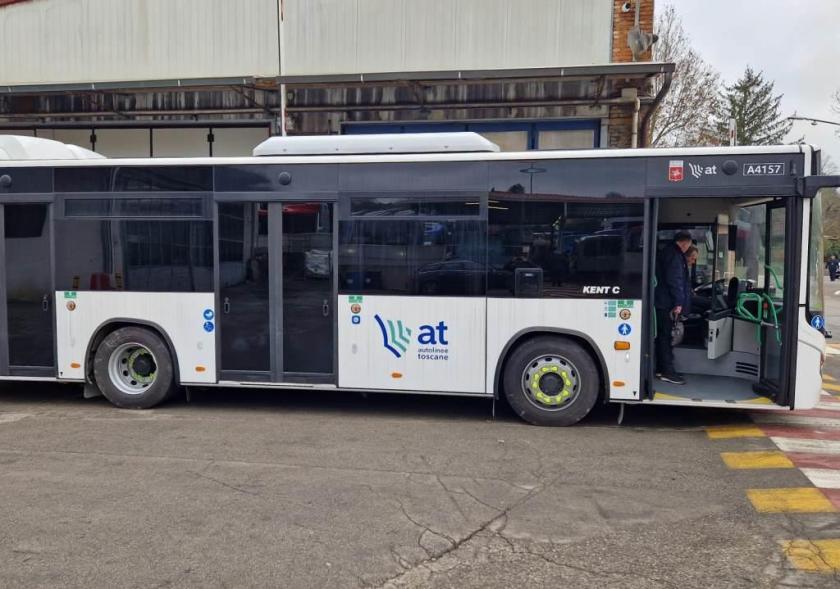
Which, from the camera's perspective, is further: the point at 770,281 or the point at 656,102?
the point at 656,102

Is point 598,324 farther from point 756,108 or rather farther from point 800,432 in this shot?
point 756,108

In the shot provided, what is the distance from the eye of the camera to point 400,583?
3.87 metres

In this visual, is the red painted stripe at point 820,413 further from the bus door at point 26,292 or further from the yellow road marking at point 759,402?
the bus door at point 26,292

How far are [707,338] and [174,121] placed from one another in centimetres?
1241

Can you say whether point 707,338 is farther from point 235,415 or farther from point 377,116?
point 377,116

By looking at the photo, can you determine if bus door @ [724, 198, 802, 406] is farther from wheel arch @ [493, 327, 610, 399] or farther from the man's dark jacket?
wheel arch @ [493, 327, 610, 399]

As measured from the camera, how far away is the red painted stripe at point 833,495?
5082 millimetres

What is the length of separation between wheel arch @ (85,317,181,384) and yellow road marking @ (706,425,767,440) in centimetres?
596

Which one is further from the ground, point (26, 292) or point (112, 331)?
point (26, 292)

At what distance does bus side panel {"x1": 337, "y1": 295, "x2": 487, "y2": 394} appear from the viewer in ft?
24.2

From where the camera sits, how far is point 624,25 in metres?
13.1

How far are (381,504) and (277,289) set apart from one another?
11.1 ft

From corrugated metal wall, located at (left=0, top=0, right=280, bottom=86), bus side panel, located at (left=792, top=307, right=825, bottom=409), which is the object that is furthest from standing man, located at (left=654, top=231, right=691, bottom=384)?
corrugated metal wall, located at (left=0, top=0, right=280, bottom=86)

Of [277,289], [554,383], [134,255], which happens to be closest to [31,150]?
[134,255]
